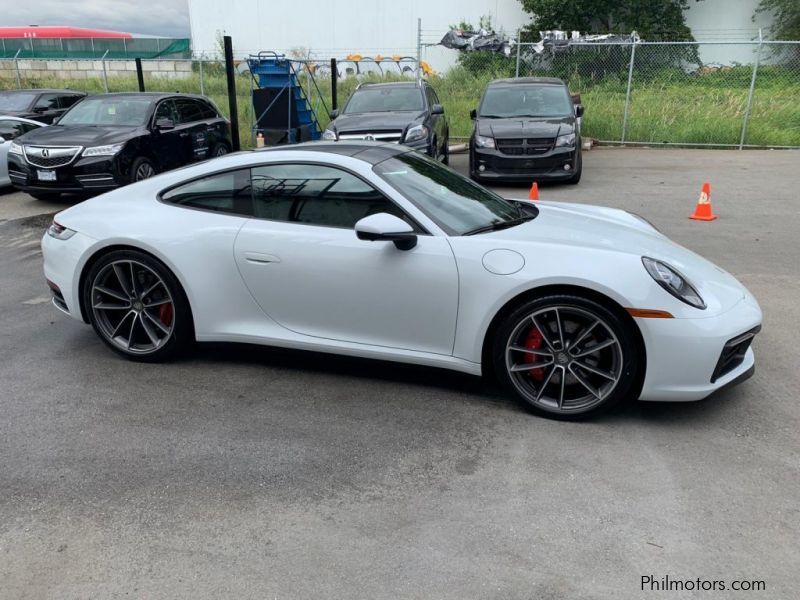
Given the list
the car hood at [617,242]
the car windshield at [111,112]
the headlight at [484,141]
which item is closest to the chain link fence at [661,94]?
the headlight at [484,141]

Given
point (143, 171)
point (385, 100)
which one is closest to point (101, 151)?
point (143, 171)

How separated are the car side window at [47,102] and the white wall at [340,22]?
66.2 ft

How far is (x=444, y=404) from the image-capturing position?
153 inches

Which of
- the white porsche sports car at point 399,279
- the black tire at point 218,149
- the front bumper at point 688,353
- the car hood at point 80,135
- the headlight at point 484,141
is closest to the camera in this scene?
the front bumper at point 688,353

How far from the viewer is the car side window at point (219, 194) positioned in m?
4.21

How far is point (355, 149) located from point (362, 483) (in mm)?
2187

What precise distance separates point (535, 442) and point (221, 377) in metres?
2.01

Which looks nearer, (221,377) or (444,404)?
(444,404)

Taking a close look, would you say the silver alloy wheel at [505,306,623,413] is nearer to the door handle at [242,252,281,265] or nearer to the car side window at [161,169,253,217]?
the door handle at [242,252,281,265]

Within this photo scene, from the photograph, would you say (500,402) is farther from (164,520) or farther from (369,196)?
(164,520)

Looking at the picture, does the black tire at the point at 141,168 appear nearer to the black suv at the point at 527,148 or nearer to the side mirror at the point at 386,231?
the black suv at the point at 527,148

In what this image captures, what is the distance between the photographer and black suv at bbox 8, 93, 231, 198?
9.86 metres

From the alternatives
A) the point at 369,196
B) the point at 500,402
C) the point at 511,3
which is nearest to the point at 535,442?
the point at 500,402

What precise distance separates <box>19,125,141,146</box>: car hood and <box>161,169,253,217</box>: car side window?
6.50 m
